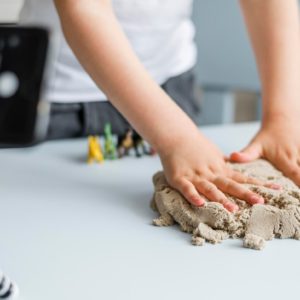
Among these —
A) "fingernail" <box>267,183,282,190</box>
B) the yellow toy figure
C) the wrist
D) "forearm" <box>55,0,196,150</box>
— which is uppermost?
"forearm" <box>55,0,196,150</box>

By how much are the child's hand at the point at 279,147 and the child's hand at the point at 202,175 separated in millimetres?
52

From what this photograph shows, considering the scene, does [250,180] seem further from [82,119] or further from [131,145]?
[82,119]

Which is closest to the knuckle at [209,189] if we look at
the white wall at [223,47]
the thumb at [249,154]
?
the thumb at [249,154]

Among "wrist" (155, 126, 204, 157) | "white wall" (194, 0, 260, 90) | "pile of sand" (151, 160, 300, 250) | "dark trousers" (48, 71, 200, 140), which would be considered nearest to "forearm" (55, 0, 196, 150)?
"wrist" (155, 126, 204, 157)

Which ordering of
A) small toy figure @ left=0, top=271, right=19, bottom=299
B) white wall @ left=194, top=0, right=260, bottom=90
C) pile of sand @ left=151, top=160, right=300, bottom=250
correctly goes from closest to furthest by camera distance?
small toy figure @ left=0, top=271, right=19, bottom=299
pile of sand @ left=151, top=160, right=300, bottom=250
white wall @ left=194, top=0, right=260, bottom=90

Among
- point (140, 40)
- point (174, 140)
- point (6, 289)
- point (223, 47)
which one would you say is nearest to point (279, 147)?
point (174, 140)

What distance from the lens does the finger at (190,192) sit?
0.60m

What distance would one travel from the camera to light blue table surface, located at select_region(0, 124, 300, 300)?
0.47m

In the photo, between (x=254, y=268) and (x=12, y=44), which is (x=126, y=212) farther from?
(x=12, y=44)

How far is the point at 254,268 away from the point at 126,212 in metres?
0.18

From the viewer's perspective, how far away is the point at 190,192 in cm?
62

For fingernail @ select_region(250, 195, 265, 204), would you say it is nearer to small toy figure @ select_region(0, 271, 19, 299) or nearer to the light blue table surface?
the light blue table surface

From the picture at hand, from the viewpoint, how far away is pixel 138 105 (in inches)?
27.8

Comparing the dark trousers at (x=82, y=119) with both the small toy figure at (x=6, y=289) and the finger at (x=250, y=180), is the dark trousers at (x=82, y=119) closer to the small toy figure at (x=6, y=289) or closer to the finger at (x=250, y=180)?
the finger at (x=250, y=180)
